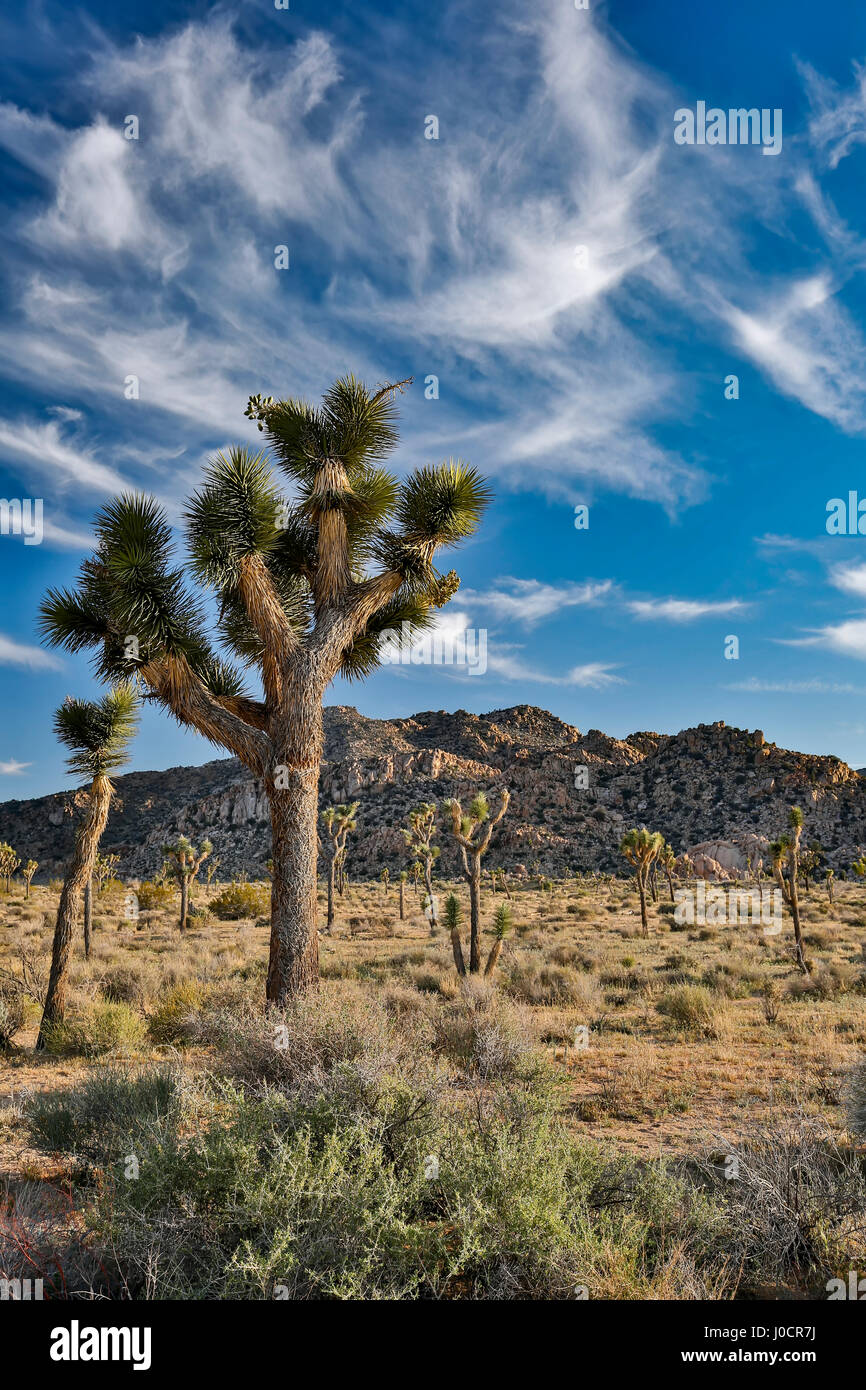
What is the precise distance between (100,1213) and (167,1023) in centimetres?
719

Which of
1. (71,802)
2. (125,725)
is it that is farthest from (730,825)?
(71,802)

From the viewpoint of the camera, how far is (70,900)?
11.5 m

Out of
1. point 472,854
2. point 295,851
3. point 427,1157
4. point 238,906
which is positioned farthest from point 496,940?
point 238,906

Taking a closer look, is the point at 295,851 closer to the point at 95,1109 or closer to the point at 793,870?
the point at 95,1109

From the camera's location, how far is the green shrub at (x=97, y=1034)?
32.0ft

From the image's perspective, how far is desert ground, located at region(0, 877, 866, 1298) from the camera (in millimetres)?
3428

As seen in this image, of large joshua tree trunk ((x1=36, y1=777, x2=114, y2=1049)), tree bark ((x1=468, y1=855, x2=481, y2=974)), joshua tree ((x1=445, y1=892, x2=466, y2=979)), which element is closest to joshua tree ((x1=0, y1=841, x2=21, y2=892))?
large joshua tree trunk ((x1=36, y1=777, x2=114, y2=1049))

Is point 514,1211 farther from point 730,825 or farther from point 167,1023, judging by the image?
point 730,825

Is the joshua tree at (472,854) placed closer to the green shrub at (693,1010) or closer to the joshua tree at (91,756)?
the green shrub at (693,1010)

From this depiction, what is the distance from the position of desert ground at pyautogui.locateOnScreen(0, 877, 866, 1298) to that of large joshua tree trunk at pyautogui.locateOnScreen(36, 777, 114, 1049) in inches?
22.2

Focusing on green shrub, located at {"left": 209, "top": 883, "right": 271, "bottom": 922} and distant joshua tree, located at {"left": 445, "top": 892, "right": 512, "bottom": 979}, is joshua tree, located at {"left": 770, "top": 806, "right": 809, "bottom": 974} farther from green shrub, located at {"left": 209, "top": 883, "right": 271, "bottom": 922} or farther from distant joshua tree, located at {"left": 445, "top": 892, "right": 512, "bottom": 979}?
green shrub, located at {"left": 209, "top": 883, "right": 271, "bottom": 922}

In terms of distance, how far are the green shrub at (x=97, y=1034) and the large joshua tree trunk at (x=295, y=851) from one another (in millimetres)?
3499

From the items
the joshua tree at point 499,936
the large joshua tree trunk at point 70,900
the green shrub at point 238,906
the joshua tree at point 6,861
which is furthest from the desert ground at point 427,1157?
the joshua tree at point 6,861

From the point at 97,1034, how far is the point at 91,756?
4334 millimetres
